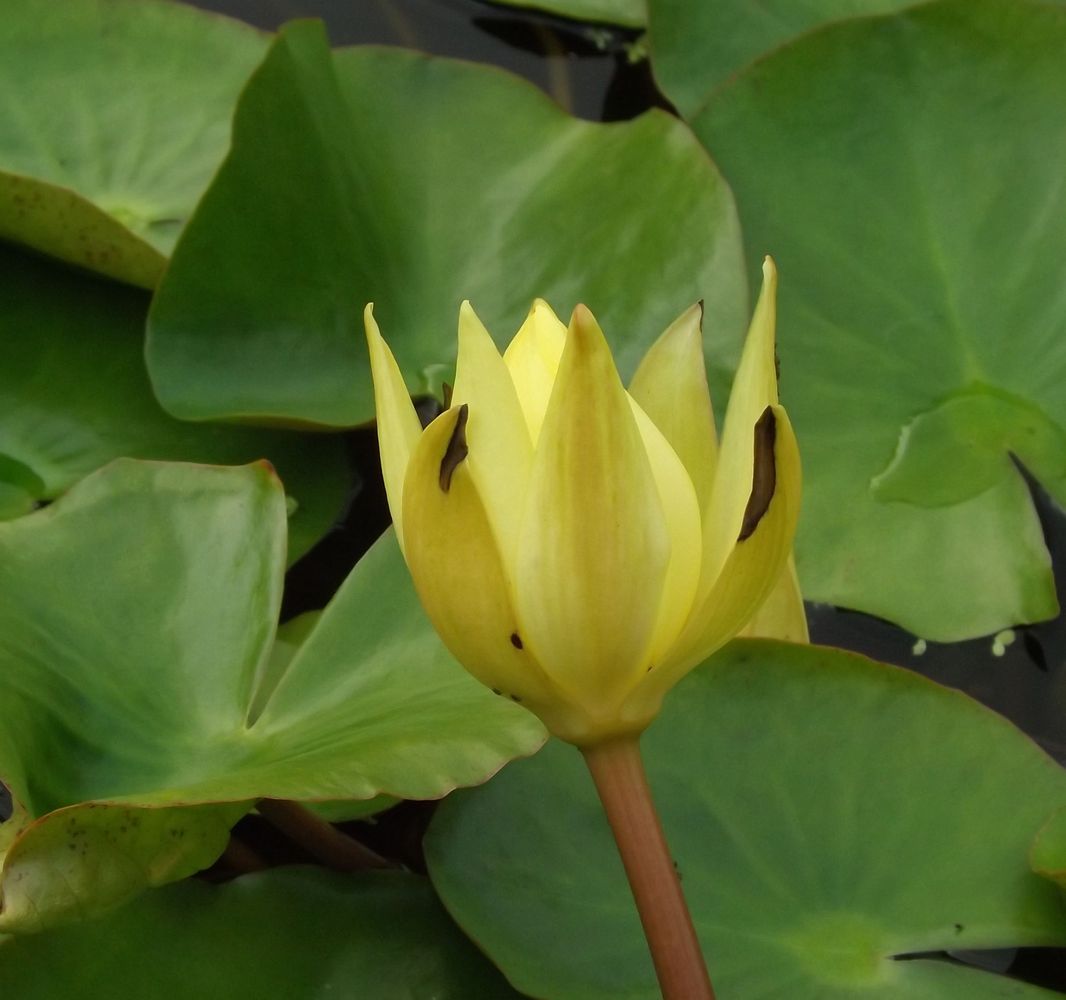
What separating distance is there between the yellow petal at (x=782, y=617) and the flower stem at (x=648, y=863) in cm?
26

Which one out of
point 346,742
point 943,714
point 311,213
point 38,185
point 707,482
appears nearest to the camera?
point 707,482

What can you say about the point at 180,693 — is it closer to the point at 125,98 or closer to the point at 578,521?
the point at 578,521

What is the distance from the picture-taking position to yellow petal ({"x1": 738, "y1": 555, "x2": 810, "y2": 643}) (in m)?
0.78

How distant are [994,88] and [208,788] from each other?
0.84 meters

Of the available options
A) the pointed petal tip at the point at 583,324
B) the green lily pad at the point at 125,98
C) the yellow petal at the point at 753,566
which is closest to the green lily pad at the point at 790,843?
the yellow petal at the point at 753,566

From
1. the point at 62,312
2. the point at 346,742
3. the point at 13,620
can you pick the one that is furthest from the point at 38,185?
the point at 346,742

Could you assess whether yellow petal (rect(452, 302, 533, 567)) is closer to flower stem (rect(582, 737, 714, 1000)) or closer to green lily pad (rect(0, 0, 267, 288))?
flower stem (rect(582, 737, 714, 1000))

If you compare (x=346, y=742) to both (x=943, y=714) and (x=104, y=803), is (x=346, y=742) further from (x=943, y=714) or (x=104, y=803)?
(x=943, y=714)

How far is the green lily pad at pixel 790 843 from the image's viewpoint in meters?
0.71

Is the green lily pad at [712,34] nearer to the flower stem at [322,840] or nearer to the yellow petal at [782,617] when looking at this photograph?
the yellow petal at [782,617]

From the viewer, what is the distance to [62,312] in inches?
39.2

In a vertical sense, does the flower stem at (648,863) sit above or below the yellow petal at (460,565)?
below

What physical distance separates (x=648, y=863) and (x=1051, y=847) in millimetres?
308

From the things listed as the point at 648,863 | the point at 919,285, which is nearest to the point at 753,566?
the point at 648,863
